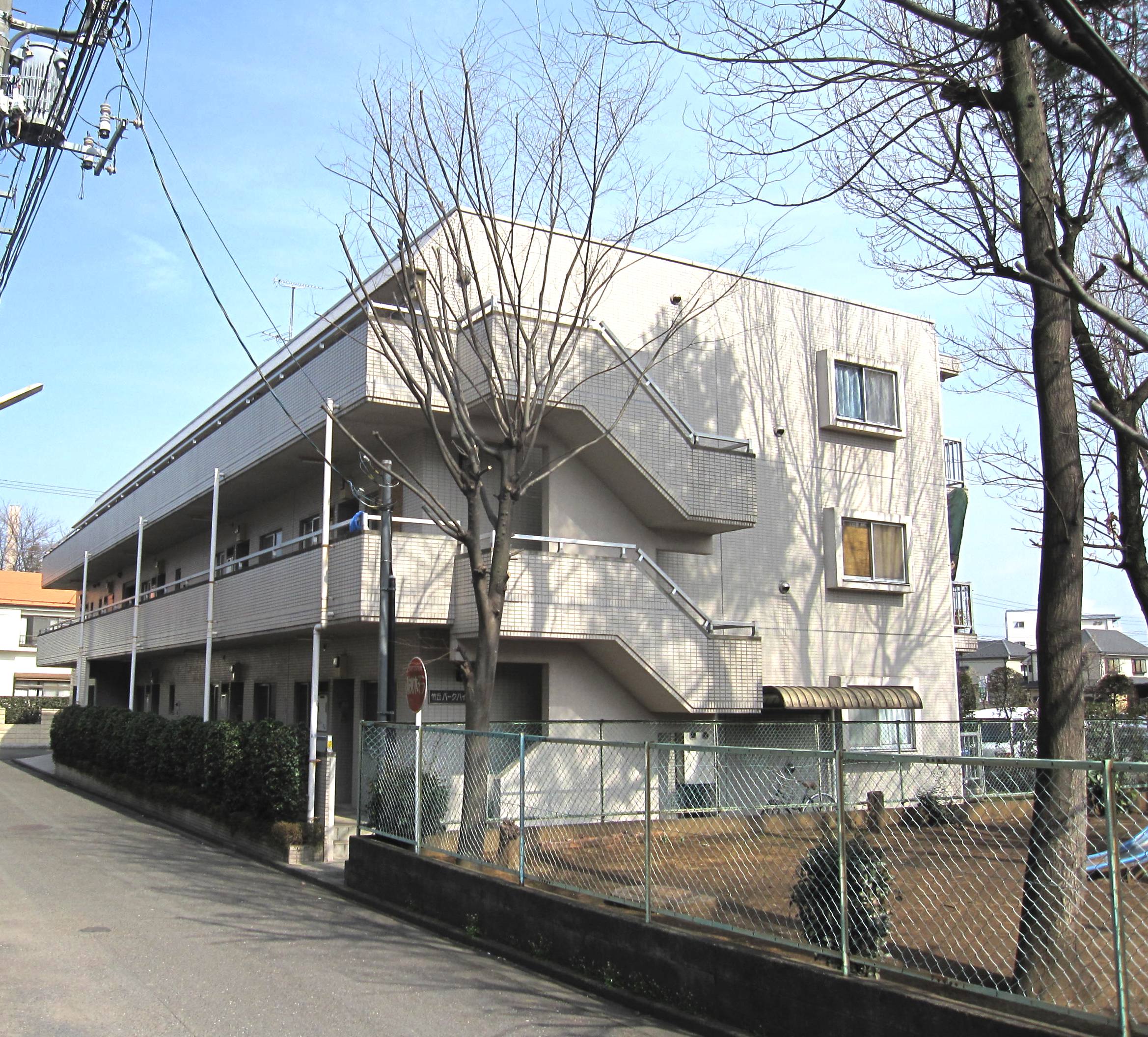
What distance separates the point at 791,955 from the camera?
22.0 ft

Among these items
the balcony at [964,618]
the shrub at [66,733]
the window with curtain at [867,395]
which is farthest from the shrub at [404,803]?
the shrub at [66,733]

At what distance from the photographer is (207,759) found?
53.6 feet

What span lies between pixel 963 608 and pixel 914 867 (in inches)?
652

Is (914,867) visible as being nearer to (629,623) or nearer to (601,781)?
A: (601,781)

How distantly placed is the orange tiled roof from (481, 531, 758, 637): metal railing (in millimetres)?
49224

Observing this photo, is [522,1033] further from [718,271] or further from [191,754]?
[718,271]

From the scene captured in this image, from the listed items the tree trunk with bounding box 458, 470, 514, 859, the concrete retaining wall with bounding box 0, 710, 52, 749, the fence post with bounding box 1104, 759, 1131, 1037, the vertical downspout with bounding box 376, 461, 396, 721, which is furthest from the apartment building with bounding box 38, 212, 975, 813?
the concrete retaining wall with bounding box 0, 710, 52, 749

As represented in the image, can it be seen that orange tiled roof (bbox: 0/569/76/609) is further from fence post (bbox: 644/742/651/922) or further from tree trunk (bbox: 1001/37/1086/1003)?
tree trunk (bbox: 1001/37/1086/1003)

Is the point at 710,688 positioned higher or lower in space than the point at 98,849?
higher

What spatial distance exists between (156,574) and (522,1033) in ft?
86.8

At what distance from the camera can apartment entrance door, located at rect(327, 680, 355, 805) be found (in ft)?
60.8

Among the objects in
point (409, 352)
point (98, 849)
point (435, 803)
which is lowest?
point (98, 849)

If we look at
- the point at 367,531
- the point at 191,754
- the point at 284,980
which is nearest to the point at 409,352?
the point at 367,531

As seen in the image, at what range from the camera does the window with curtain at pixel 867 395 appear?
20.2 meters
